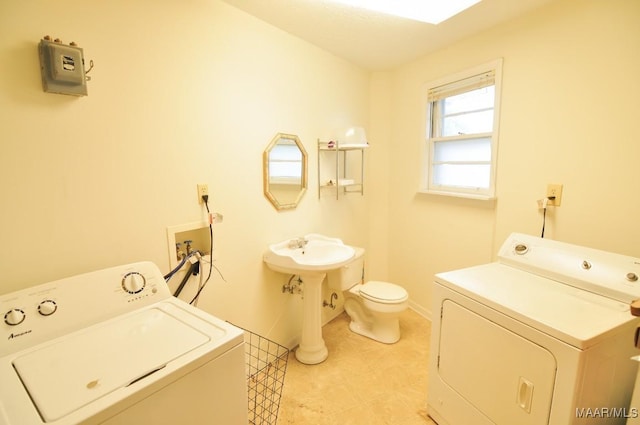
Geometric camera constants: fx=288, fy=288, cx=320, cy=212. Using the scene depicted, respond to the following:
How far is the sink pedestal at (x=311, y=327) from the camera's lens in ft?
7.09

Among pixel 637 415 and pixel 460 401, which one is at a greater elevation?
pixel 637 415

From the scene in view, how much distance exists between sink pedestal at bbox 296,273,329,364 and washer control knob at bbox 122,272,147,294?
3.63 ft

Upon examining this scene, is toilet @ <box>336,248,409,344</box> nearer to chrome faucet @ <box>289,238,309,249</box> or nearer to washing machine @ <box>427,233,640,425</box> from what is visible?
chrome faucet @ <box>289,238,309,249</box>

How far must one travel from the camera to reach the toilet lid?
237cm

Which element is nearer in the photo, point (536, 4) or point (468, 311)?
point (468, 311)

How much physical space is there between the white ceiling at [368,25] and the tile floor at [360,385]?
2.45m

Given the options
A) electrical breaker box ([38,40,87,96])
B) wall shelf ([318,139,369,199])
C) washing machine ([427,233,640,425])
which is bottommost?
washing machine ([427,233,640,425])

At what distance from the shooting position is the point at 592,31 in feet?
5.31

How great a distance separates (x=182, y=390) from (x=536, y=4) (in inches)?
107

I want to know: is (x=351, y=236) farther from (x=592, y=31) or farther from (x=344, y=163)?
(x=592, y=31)

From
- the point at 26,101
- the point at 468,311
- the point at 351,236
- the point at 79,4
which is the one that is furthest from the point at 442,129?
the point at 26,101

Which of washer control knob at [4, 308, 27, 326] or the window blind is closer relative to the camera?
washer control knob at [4, 308, 27, 326]

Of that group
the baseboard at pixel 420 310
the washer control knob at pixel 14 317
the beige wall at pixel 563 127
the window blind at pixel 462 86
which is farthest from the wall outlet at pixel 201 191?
the baseboard at pixel 420 310

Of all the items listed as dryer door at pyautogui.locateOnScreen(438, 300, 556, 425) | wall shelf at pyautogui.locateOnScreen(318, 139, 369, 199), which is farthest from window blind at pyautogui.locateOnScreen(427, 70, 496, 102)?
dryer door at pyautogui.locateOnScreen(438, 300, 556, 425)
